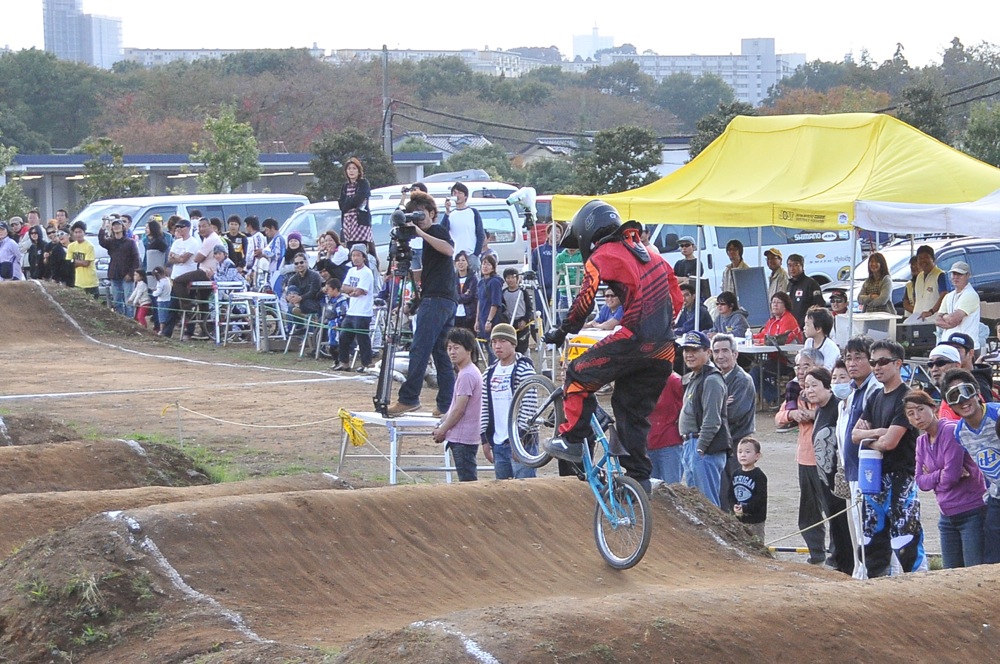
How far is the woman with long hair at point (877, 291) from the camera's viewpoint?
1641 centimetres

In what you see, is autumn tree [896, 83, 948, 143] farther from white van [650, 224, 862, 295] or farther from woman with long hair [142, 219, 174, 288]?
woman with long hair [142, 219, 174, 288]

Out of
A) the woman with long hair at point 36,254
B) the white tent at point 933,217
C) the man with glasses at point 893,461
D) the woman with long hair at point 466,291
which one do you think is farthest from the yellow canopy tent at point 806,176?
the woman with long hair at point 36,254

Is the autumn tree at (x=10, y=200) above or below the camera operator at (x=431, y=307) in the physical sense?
above

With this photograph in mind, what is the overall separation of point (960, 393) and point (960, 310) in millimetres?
7045

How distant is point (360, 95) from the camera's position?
73.9 m

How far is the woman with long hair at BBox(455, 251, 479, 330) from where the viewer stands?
1677 centimetres

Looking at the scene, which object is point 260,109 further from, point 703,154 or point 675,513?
point 675,513

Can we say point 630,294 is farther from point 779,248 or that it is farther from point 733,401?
point 779,248

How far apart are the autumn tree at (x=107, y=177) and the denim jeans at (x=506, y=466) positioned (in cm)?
3458

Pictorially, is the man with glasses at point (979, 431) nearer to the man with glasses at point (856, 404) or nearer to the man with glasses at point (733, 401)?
the man with glasses at point (856, 404)

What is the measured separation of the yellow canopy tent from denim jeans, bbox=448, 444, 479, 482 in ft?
21.6

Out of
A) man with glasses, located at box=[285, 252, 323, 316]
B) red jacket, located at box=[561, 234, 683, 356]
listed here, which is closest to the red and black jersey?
red jacket, located at box=[561, 234, 683, 356]

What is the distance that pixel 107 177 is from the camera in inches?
1650

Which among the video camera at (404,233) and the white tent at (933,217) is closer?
the video camera at (404,233)
